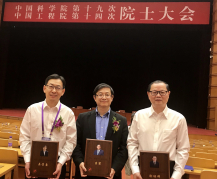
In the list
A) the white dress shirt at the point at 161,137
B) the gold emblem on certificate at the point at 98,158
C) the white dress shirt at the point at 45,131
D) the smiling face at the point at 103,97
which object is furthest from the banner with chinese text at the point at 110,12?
the gold emblem on certificate at the point at 98,158

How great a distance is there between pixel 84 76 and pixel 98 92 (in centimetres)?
952

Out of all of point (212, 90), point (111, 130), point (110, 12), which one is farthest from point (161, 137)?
point (212, 90)

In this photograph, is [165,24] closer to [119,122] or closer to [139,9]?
[139,9]

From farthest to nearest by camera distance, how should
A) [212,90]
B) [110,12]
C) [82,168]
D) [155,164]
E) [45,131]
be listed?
[212,90] → [110,12] → [45,131] → [82,168] → [155,164]

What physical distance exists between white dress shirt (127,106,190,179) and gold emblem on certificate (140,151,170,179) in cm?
9

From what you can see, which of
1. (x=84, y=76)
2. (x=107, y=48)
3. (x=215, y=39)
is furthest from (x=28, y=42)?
(x=215, y=39)

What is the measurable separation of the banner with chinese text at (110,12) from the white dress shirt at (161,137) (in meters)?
6.96

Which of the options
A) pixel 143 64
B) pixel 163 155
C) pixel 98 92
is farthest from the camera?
pixel 143 64

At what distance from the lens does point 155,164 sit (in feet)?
4.59

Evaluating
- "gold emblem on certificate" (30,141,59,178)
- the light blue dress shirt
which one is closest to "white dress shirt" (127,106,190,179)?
the light blue dress shirt

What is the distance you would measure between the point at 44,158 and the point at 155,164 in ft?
2.88

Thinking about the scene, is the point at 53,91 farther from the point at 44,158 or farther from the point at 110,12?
the point at 110,12

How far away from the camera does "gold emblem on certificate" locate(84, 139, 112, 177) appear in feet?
4.80

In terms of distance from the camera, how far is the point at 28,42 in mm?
10844
